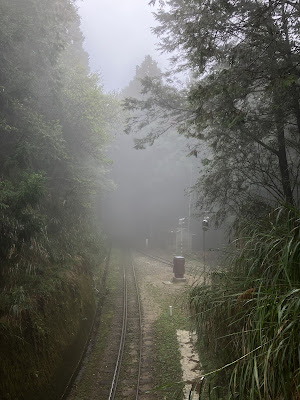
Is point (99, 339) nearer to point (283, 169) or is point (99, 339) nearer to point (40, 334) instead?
point (40, 334)

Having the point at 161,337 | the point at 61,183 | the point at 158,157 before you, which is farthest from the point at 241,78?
the point at 158,157

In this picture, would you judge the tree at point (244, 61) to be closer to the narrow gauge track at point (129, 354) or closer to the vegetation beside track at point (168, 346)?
the vegetation beside track at point (168, 346)

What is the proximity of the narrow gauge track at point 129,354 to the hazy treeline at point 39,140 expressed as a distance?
3570mm

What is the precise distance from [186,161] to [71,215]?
24751 millimetres

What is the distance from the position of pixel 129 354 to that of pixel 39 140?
8768 mm

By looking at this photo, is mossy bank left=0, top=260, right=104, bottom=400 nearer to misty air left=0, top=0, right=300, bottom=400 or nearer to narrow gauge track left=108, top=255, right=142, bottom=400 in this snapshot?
misty air left=0, top=0, right=300, bottom=400

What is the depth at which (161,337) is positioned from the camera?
10.3m

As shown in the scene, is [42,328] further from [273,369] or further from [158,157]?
[158,157]

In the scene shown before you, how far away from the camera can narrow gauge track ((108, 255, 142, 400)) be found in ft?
24.5

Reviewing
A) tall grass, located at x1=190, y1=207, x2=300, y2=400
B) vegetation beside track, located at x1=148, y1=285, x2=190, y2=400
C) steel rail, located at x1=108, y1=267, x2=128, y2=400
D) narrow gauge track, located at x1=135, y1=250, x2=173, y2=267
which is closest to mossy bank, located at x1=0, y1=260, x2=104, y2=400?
steel rail, located at x1=108, y1=267, x2=128, y2=400

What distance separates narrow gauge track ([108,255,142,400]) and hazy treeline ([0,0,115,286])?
3.57 meters

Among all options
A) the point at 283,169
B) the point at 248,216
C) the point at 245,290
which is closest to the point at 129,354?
the point at 248,216

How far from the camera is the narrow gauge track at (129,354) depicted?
7.46 meters

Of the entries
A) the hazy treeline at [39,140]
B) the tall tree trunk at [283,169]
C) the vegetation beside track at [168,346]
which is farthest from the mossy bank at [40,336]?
the tall tree trunk at [283,169]
